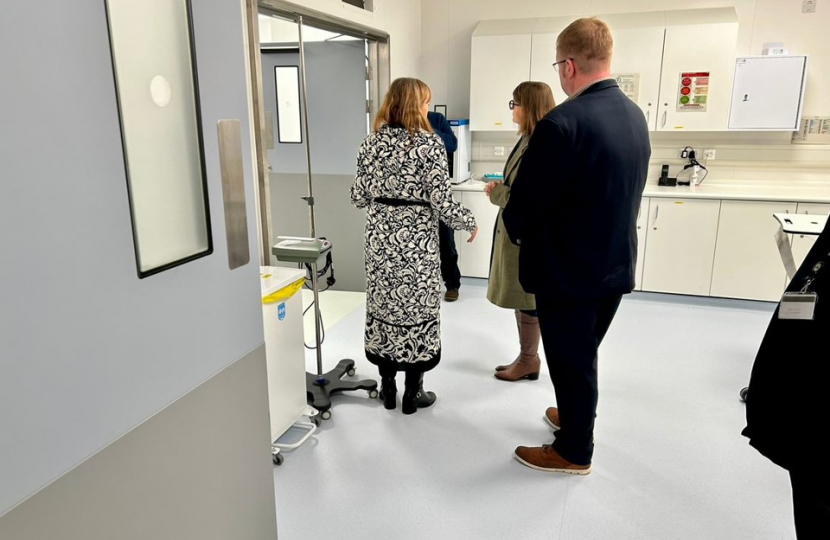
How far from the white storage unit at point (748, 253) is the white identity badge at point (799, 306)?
3440 millimetres

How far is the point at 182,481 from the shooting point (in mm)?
1159

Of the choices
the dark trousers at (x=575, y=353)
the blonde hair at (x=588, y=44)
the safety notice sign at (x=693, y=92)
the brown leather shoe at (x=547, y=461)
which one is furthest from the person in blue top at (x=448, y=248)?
the blonde hair at (x=588, y=44)

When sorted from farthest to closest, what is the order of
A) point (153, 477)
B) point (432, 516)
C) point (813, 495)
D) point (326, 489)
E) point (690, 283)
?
point (690, 283) → point (326, 489) → point (432, 516) → point (813, 495) → point (153, 477)

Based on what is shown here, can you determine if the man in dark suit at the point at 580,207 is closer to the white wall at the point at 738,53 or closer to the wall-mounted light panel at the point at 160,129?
the wall-mounted light panel at the point at 160,129

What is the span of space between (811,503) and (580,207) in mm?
1077

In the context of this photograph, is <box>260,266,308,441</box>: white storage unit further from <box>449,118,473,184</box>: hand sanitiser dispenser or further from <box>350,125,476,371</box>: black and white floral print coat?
<box>449,118,473,184</box>: hand sanitiser dispenser

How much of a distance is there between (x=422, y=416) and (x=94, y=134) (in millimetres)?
2216

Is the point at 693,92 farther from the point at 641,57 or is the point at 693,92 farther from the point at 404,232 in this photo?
the point at 404,232

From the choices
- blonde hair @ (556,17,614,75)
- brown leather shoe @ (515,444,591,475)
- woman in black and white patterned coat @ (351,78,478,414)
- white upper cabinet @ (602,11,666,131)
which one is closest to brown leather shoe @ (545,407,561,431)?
brown leather shoe @ (515,444,591,475)

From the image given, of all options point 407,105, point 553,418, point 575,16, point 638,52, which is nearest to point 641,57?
point 638,52

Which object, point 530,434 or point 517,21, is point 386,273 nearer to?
point 530,434

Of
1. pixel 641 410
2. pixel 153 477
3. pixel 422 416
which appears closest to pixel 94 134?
pixel 153 477

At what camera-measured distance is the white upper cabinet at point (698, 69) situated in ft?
14.1

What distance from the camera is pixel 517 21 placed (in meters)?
4.94
